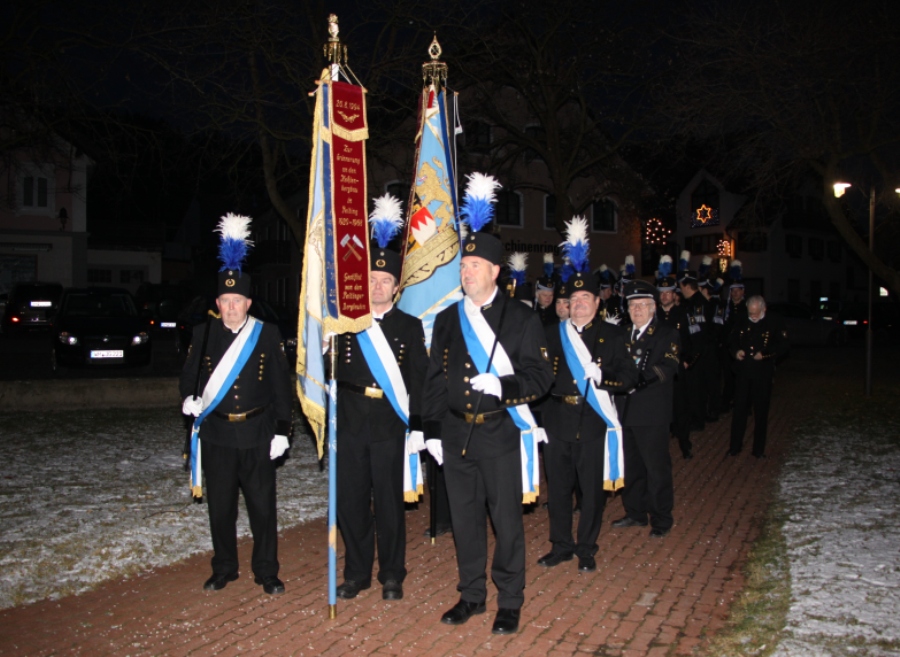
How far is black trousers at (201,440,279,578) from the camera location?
5.54 m

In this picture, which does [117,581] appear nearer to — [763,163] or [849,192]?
[763,163]

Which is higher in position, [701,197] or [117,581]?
[701,197]

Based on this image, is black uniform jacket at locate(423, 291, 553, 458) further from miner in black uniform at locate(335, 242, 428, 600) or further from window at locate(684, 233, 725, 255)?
window at locate(684, 233, 725, 255)

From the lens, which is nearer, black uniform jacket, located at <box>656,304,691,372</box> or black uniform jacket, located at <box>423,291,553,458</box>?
black uniform jacket, located at <box>423,291,553,458</box>

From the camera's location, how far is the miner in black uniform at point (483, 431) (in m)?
4.95

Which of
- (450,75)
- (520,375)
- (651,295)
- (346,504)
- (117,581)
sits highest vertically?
(450,75)

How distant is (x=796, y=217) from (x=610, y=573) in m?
51.8

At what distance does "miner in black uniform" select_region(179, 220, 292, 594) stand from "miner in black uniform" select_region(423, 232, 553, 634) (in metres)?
1.20

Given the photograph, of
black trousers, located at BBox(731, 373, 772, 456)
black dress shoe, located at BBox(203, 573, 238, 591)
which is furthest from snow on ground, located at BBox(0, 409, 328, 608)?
black trousers, located at BBox(731, 373, 772, 456)

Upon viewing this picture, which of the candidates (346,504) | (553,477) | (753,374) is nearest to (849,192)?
(753,374)

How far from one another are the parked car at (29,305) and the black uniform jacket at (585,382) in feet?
82.6

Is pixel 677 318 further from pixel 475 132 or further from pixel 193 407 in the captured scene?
pixel 475 132

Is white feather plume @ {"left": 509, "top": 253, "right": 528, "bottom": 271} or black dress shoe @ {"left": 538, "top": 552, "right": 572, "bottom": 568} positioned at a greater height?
white feather plume @ {"left": 509, "top": 253, "right": 528, "bottom": 271}

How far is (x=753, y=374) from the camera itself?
1041 centimetres
